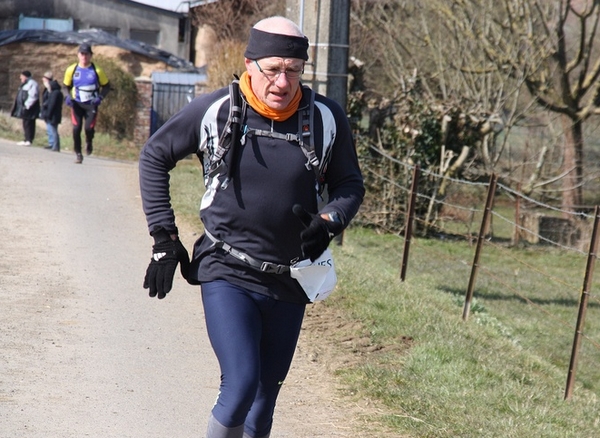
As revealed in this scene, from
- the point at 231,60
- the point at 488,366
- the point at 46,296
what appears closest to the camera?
the point at 488,366

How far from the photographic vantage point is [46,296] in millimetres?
7461

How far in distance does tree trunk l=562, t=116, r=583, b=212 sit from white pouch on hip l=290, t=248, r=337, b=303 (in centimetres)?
1670

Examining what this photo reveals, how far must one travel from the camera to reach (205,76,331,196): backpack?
368 centimetres

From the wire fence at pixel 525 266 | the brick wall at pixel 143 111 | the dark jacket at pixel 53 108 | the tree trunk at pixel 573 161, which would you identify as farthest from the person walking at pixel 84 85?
the tree trunk at pixel 573 161

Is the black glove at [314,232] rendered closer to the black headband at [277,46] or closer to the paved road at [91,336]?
the black headband at [277,46]

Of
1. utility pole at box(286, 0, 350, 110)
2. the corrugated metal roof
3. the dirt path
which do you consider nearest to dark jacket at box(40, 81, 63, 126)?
the corrugated metal roof

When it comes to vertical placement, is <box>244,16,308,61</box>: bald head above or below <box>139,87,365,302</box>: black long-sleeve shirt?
above

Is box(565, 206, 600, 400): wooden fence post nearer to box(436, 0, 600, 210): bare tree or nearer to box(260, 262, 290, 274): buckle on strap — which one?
box(260, 262, 290, 274): buckle on strap

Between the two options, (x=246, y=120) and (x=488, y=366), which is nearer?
(x=246, y=120)

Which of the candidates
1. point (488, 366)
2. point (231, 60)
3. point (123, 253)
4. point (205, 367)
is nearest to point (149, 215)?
point (205, 367)

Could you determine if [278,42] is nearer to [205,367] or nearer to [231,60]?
[205,367]

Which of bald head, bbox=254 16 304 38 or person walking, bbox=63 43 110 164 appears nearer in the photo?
bald head, bbox=254 16 304 38

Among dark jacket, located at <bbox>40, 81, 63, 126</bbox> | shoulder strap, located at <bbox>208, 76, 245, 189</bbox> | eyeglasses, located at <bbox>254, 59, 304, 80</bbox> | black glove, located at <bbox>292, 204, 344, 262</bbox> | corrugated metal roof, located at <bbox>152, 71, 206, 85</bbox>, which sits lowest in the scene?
dark jacket, located at <bbox>40, 81, 63, 126</bbox>

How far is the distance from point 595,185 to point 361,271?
14.0 metres
